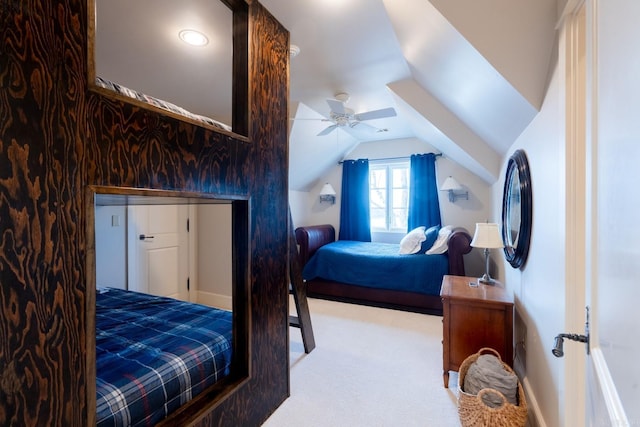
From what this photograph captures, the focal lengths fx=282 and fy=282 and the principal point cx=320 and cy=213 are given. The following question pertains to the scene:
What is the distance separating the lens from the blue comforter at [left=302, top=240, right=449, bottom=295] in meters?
3.37

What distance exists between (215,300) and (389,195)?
10.8ft

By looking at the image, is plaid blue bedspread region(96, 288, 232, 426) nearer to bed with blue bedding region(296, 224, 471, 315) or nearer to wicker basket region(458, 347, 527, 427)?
wicker basket region(458, 347, 527, 427)

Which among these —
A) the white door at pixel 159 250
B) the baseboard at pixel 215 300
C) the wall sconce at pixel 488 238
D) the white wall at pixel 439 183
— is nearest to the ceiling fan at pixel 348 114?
the wall sconce at pixel 488 238

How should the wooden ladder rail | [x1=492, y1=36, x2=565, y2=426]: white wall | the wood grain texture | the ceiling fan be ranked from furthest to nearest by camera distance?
the ceiling fan → the wooden ladder rail → [x1=492, y1=36, x2=565, y2=426]: white wall → the wood grain texture

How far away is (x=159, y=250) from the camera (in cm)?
345

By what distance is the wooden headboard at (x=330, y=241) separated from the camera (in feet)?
10.7

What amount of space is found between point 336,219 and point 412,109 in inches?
109

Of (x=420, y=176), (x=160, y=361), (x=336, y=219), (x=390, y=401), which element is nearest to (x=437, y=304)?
(x=390, y=401)

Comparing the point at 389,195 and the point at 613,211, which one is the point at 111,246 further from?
the point at 389,195

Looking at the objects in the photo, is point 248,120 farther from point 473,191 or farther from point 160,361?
point 473,191

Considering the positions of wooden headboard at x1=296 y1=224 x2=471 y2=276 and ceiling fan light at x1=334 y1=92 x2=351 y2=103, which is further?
wooden headboard at x1=296 y1=224 x2=471 y2=276

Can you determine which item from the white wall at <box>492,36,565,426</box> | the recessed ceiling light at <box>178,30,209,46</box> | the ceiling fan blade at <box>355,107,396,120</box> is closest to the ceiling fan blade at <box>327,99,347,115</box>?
the ceiling fan blade at <box>355,107,396,120</box>

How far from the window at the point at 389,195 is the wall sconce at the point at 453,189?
725 mm

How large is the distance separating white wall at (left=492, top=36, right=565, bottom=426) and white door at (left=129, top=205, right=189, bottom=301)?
12.1 feet
